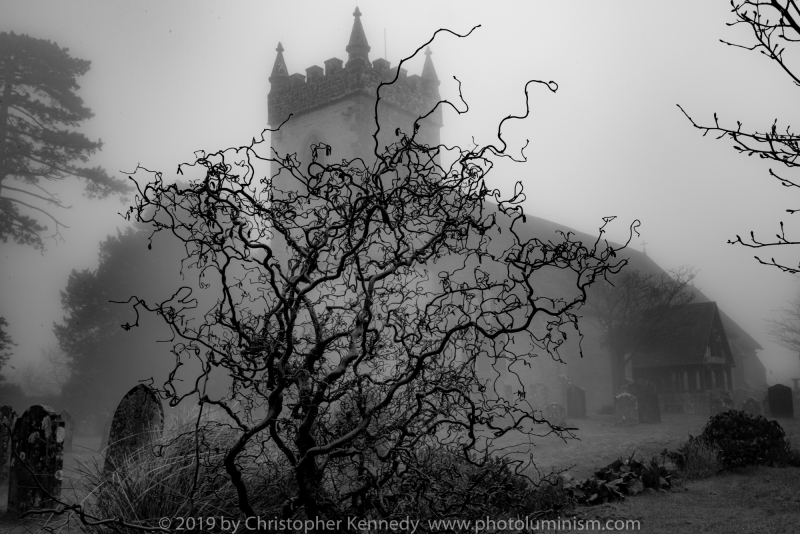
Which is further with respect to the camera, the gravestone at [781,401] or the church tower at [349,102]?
the church tower at [349,102]

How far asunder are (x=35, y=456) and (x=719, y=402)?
66.9 feet

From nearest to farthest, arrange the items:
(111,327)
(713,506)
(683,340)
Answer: (713,506) < (111,327) < (683,340)

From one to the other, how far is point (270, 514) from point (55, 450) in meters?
4.90

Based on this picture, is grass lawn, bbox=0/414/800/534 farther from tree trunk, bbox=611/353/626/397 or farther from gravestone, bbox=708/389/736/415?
tree trunk, bbox=611/353/626/397

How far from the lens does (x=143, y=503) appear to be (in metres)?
4.34

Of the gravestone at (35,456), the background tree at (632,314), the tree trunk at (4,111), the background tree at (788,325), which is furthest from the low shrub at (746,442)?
the background tree at (788,325)

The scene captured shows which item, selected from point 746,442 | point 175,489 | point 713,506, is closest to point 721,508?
point 713,506

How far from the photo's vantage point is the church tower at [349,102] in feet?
79.2

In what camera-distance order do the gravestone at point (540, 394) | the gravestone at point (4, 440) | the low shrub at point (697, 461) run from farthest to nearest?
the gravestone at point (540, 394), the gravestone at point (4, 440), the low shrub at point (697, 461)

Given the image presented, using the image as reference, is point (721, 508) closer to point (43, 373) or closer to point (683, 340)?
point (683, 340)

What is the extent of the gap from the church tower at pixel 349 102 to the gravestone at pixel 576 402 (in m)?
11.5

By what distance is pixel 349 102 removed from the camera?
24.4 metres

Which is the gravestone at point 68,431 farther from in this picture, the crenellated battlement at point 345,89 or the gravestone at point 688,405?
the gravestone at point 688,405

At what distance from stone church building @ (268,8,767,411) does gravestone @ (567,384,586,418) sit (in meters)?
0.82
